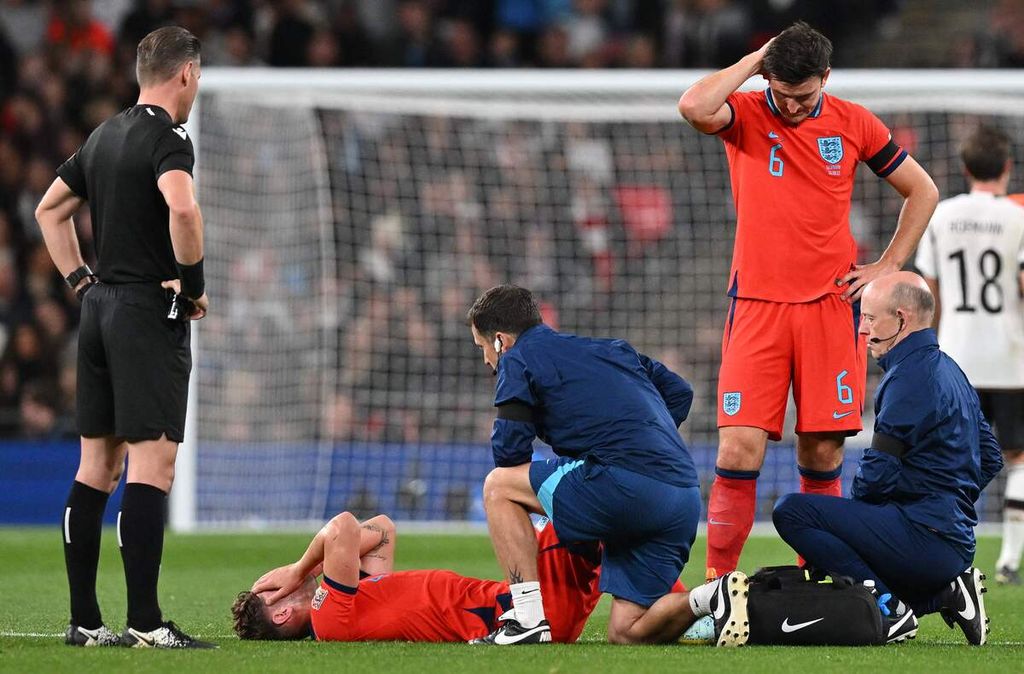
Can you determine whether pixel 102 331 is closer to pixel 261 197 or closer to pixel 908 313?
pixel 908 313

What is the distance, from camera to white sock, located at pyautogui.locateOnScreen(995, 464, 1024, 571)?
796 cm

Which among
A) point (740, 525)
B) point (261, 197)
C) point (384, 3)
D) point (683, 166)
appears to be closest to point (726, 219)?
point (683, 166)

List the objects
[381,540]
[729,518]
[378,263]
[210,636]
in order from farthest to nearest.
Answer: [378,263], [729,518], [210,636], [381,540]

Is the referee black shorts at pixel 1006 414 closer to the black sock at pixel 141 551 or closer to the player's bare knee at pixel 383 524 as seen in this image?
the player's bare knee at pixel 383 524

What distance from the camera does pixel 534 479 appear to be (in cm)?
530

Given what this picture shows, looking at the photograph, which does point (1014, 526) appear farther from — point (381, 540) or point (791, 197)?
point (381, 540)

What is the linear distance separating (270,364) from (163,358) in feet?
→ 25.2

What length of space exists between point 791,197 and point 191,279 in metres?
2.41

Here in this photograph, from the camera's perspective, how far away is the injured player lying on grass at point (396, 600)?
5.29 metres

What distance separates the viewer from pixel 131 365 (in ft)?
16.4

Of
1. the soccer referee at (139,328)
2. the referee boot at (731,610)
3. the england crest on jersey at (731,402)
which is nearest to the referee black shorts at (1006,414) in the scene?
the england crest on jersey at (731,402)

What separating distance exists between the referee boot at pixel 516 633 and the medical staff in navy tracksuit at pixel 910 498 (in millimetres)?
931

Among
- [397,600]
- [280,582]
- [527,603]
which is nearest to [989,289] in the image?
[527,603]

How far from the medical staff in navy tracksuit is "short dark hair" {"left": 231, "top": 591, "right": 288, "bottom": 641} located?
183cm
